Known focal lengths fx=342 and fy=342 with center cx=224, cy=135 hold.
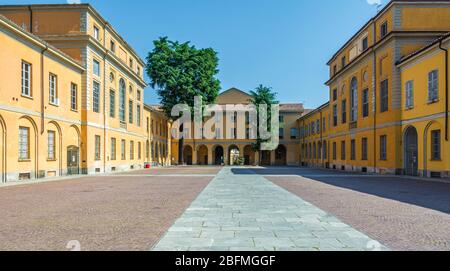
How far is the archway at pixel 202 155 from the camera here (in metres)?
60.4

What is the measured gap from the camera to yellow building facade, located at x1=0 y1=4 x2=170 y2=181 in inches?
722

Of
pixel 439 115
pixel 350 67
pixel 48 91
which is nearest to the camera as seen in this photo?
pixel 439 115

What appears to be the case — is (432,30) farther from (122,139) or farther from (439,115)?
(122,139)

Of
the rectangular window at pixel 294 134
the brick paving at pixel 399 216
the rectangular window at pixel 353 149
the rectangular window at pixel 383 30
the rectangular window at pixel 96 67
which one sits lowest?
the brick paving at pixel 399 216

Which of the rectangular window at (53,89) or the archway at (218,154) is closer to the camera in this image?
the rectangular window at (53,89)

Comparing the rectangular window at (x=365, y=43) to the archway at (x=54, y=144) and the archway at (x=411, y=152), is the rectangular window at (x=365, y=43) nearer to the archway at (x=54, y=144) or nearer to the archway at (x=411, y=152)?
the archway at (x=411, y=152)

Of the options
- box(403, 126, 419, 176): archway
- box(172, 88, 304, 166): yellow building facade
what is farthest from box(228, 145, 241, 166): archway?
box(403, 126, 419, 176): archway

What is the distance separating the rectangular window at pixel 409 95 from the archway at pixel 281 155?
3698 cm

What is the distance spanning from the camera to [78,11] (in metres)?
26.2

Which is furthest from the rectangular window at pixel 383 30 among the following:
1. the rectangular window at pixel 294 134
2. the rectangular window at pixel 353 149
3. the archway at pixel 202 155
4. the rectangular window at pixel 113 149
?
the archway at pixel 202 155

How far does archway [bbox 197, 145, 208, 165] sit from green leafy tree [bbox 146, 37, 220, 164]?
1458 centimetres

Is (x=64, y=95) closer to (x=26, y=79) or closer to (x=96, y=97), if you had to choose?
(x=26, y=79)
